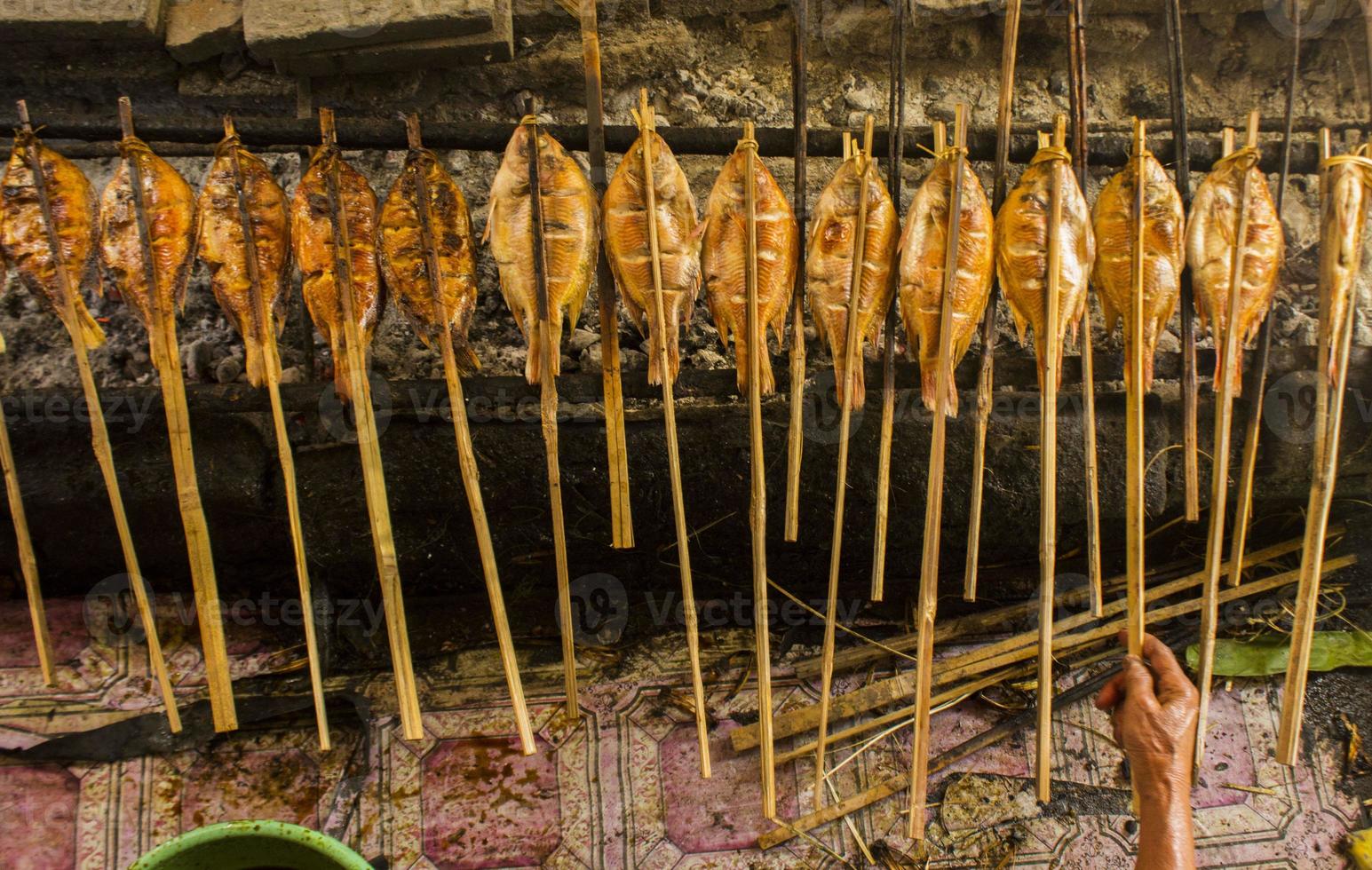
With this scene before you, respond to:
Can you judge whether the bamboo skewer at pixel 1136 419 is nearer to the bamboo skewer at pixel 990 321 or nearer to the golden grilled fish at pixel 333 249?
the bamboo skewer at pixel 990 321

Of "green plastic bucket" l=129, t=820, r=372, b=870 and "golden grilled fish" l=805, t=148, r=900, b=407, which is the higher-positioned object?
"golden grilled fish" l=805, t=148, r=900, b=407

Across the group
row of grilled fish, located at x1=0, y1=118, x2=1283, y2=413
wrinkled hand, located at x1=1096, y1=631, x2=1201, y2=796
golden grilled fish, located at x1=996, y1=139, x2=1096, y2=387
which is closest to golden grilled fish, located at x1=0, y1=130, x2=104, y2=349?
row of grilled fish, located at x1=0, y1=118, x2=1283, y2=413

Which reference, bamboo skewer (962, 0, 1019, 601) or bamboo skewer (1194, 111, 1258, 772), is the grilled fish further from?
bamboo skewer (1194, 111, 1258, 772)

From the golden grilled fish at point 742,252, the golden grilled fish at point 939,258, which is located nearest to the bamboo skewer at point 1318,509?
the golden grilled fish at point 939,258

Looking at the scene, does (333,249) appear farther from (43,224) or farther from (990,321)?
(990,321)

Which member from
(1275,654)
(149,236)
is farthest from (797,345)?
(1275,654)

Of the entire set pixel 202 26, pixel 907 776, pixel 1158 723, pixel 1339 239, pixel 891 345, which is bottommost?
pixel 907 776
